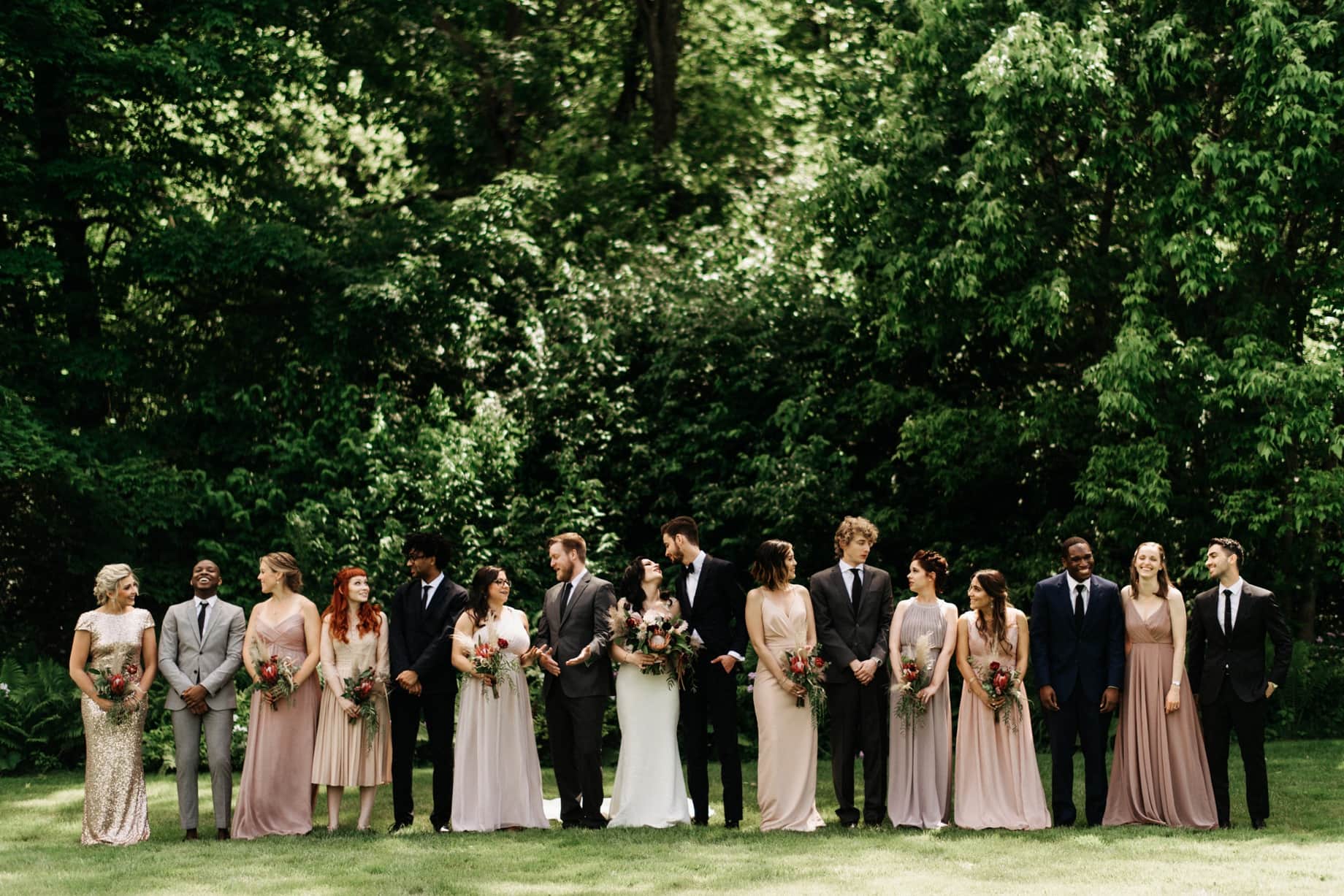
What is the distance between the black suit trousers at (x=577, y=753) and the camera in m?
10.6

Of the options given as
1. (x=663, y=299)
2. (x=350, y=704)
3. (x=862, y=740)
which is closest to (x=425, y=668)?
(x=350, y=704)

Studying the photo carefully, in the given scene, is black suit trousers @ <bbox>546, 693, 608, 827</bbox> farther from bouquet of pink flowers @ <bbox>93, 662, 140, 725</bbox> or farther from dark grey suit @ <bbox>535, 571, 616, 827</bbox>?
bouquet of pink flowers @ <bbox>93, 662, 140, 725</bbox>

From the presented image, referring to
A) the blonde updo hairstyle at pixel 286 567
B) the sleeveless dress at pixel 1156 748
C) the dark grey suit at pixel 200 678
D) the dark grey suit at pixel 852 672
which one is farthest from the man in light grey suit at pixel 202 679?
the sleeveless dress at pixel 1156 748

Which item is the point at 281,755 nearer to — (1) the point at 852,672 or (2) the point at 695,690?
(2) the point at 695,690

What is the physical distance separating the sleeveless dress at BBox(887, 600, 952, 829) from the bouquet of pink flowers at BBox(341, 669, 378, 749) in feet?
11.8

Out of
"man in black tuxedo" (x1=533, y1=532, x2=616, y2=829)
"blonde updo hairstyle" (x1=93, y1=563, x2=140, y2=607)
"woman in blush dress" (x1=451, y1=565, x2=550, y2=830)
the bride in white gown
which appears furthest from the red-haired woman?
the bride in white gown

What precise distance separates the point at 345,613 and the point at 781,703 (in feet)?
10.2

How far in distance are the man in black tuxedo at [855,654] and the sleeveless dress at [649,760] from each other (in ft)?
3.65

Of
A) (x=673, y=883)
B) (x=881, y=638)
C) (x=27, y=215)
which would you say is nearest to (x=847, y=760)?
(x=881, y=638)

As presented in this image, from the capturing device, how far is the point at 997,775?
33.8ft

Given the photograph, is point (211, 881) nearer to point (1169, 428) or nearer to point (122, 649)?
point (122, 649)

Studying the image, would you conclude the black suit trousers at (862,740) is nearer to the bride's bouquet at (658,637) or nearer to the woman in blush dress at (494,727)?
the bride's bouquet at (658,637)

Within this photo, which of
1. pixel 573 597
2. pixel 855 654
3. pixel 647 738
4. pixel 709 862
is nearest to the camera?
pixel 709 862

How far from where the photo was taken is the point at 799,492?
18078 mm
